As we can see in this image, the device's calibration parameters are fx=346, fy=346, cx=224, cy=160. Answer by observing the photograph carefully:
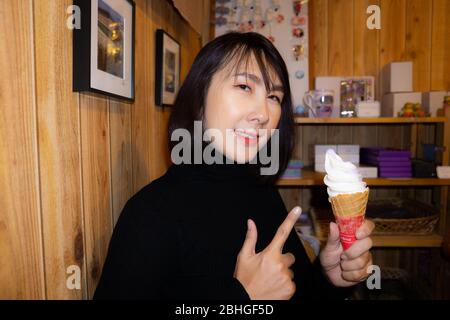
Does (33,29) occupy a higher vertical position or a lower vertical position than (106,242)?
higher

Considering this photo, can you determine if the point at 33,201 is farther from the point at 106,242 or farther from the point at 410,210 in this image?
the point at 410,210

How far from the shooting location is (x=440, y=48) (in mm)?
2535

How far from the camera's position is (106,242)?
108cm

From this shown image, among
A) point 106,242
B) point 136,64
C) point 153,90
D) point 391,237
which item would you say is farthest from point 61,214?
point 391,237

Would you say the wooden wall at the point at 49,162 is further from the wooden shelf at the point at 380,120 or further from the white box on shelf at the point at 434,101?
the white box on shelf at the point at 434,101

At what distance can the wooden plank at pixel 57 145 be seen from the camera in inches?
30.0

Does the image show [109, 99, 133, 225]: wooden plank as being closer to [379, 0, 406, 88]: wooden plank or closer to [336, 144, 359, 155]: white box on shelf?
[336, 144, 359, 155]: white box on shelf

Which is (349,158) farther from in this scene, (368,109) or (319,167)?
(368,109)

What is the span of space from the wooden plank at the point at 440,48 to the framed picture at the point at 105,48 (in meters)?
2.30

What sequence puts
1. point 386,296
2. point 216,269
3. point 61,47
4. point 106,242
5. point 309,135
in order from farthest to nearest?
point 309,135, point 386,296, point 106,242, point 216,269, point 61,47

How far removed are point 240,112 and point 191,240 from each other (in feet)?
1.26

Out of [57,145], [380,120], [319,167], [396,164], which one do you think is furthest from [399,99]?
[57,145]

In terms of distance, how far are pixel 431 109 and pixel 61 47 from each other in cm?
230

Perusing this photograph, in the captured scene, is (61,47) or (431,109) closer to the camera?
(61,47)
